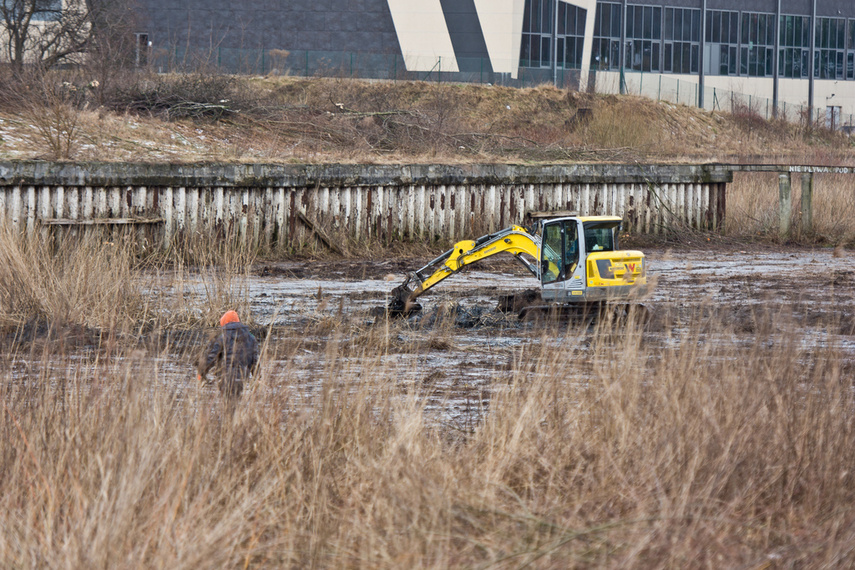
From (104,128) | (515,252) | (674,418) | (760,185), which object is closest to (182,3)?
(104,128)

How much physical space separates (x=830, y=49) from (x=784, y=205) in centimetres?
4462

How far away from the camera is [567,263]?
11812 millimetres

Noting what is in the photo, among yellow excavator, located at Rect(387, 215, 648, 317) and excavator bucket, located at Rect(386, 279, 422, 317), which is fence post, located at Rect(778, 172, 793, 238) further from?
excavator bucket, located at Rect(386, 279, 422, 317)

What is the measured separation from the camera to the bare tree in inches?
1056

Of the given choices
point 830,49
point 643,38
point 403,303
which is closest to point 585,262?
point 403,303

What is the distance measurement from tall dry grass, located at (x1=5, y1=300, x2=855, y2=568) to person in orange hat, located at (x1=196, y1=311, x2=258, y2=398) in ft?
0.64

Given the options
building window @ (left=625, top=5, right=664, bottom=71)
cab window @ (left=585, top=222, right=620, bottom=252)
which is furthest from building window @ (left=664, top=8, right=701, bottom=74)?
cab window @ (left=585, top=222, right=620, bottom=252)

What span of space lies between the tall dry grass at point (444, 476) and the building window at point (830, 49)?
58.8m

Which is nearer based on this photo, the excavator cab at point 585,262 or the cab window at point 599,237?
the excavator cab at point 585,262

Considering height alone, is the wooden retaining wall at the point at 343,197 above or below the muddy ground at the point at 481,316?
above

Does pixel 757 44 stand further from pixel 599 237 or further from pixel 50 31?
pixel 599 237

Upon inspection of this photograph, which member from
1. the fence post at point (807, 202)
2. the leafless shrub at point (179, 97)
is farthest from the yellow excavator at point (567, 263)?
the leafless shrub at point (179, 97)

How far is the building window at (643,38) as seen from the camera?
180 ft

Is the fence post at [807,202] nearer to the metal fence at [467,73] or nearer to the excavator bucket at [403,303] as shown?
the excavator bucket at [403,303]
